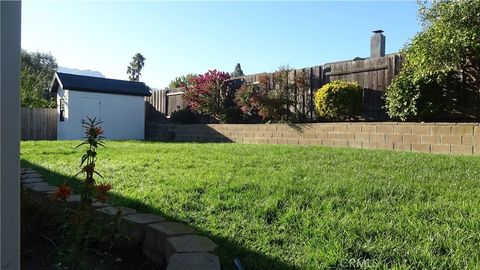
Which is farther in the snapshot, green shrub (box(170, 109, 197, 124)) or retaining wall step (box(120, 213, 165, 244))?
green shrub (box(170, 109, 197, 124))

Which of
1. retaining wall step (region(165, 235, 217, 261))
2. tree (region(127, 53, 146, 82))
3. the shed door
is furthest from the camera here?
tree (region(127, 53, 146, 82))

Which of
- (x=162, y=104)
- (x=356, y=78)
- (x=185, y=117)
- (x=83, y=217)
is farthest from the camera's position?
(x=162, y=104)

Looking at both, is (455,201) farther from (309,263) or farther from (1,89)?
(1,89)

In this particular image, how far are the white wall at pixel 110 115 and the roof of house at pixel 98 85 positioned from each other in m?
0.19

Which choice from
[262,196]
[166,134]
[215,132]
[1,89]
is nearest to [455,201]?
[262,196]

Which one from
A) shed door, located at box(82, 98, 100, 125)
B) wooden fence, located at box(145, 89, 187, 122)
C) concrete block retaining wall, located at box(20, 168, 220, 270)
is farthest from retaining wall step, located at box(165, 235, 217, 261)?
shed door, located at box(82, 98, 100, 125)

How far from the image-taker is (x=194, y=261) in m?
2.16

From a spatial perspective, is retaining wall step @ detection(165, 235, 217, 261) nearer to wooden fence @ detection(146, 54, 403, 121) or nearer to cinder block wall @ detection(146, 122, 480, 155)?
cinder block wall @ detection(146, 122, 480, 155)

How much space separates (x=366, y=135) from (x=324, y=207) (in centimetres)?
565

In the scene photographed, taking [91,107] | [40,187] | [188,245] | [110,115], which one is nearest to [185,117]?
[110,115]

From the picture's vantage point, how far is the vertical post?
1.10 meters

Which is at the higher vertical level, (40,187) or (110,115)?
(110,115)

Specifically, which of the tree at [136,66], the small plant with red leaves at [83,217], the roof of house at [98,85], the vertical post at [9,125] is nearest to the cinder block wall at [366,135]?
the roof of house at [98,85]

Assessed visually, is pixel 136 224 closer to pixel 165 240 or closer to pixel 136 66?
pixel 165 240
